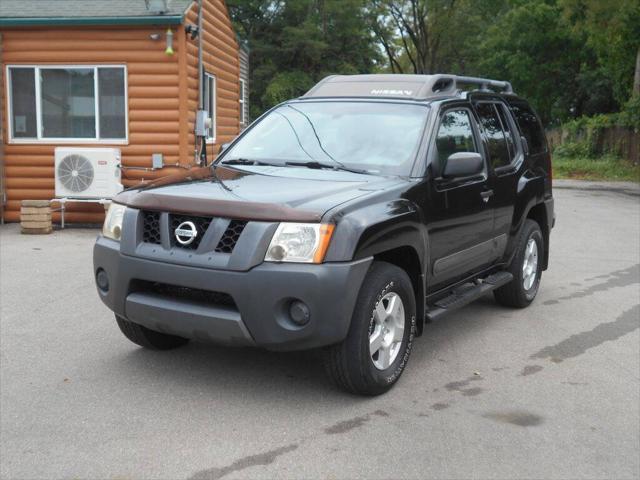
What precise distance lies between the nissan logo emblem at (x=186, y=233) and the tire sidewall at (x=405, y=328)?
103 cm

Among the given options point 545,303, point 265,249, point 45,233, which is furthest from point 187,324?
point 45,233

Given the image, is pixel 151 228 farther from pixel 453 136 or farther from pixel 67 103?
pixel 67 103

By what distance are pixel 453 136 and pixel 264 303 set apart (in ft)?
7.58

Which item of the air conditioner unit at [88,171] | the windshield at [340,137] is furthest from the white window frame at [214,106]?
the windshield at [340,137]

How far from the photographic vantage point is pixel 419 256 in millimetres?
4859

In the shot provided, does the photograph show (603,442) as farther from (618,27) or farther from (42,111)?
(618,27)

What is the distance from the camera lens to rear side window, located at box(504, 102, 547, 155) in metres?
7.00

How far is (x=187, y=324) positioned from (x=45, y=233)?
7923 mm

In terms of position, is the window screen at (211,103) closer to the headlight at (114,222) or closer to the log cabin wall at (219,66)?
the log cabin wall at (219,66)

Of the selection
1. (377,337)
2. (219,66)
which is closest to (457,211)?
(377,337)

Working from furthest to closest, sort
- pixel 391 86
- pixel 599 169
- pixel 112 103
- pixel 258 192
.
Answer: pixel 599 169, pixel 112 103, pixel 391 86, pixel 258 192

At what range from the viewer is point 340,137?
5.43 metres

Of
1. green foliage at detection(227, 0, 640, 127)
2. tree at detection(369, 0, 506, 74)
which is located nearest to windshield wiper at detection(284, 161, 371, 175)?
green foliage at detection(227, 0, 640, 127)

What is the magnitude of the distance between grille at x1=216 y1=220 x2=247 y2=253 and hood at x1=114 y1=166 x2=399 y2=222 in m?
0.06
